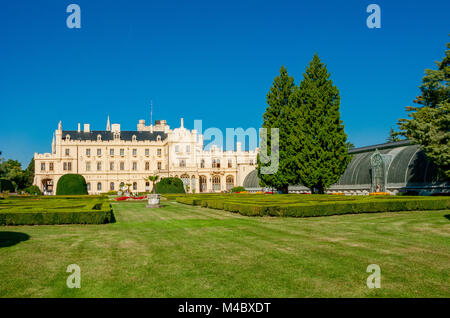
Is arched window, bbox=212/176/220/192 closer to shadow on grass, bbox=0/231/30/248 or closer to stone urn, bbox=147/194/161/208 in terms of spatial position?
stone urn, bbox=147/194/161/208

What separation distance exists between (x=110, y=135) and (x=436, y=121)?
69797 mm

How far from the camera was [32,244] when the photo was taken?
36.5 feet

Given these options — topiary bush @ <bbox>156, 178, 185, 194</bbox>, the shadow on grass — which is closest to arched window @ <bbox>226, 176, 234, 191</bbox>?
topiary bush @ <bbox>156, 178, 185, 194</bbox>

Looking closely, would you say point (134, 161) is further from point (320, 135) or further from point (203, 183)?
point (320, 135)

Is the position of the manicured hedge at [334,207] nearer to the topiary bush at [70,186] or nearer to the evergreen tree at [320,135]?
the evergreen tree at [320,135]

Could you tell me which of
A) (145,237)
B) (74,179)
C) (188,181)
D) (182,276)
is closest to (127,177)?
(188,181)

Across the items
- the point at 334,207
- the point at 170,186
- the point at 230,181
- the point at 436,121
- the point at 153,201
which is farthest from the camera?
the point at 230,181

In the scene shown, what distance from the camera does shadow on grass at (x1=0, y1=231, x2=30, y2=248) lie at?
11.3 m

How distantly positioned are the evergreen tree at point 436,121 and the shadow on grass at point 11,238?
884 inches

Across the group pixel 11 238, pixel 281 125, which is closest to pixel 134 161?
pixel 281 125

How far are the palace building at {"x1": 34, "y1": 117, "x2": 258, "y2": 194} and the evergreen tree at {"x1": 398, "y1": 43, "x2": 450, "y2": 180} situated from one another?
4952cm

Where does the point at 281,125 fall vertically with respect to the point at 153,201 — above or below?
above

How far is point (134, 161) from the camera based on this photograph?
80.4 m

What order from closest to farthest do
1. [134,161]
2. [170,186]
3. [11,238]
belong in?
[11,238] → [170,186] → [134,161]
